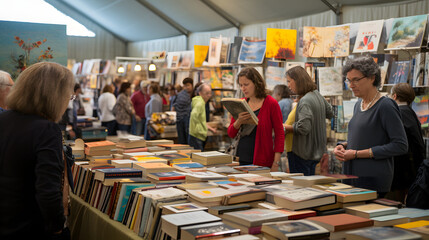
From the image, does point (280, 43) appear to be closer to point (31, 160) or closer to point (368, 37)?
point (368, 37)

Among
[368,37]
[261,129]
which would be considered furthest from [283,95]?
[261,129]

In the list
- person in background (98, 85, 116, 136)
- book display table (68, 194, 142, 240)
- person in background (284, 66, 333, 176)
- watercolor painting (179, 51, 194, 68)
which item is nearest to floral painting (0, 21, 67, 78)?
book display table (68, 194, 142, 240)

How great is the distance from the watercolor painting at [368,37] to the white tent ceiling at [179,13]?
5.94ft

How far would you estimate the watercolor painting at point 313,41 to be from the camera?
224 inches

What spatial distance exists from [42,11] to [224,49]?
9914 millimetres

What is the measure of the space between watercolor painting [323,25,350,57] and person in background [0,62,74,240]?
4.40m

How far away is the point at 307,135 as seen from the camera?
3.67m

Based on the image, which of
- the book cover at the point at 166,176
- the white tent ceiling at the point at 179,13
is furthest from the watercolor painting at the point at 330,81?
the book cover at the point at 166,176

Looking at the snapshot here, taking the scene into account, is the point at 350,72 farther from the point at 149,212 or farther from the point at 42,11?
the point at 42,11

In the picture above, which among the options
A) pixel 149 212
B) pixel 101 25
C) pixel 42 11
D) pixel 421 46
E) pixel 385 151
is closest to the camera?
pixel 149 212

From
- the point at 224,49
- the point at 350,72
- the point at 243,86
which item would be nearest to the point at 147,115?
the point at 224,49

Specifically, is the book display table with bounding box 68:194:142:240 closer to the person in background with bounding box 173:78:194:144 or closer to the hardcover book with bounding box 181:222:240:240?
the hardcover book with bounding box 181:222:240:240

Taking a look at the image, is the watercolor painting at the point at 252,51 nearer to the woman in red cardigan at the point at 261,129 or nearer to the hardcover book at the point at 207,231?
the woman in red cardigan at the point at 261,129

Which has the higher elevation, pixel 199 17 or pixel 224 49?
pixel 199 17
